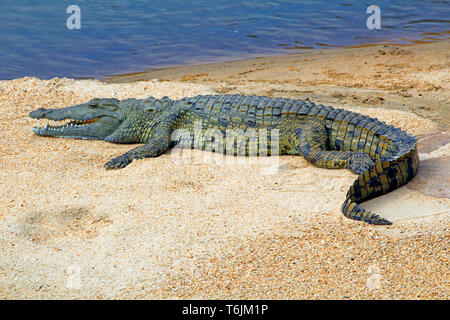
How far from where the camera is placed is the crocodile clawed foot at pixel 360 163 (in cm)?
474

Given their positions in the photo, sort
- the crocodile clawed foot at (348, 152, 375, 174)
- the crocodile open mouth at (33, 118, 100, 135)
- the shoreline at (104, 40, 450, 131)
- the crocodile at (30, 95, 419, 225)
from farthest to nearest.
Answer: the shoreline at (104, 40, 450, 131) < the crocodile open mouth at (33, 118, 100, 135) < the crocodile at (30, 95, 419, 225) < the crocodile clawed foot at (348, 152, 375, 174)

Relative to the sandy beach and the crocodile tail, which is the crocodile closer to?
the crocodile tail

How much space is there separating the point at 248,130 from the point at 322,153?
3.25ft

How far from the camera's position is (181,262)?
10.9 feet

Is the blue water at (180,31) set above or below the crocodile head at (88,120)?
above

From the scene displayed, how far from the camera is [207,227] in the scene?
377 centimetres

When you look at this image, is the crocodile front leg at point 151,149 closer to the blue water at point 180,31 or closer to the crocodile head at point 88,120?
the crocodile head at point 88,120

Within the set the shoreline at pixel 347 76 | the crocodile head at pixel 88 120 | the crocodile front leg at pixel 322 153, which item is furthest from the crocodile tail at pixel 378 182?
the crocodile head at pixel 88 120

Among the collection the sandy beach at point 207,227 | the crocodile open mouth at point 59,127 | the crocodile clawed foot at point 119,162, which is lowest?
the sandy beach at point 207,227

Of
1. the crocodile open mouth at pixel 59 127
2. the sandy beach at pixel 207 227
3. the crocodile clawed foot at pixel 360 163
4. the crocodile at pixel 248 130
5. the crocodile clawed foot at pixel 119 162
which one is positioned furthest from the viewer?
the crocodile open mouth at pixel 59 127

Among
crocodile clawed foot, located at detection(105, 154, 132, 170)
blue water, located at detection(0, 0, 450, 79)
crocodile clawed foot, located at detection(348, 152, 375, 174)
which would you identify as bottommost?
crocodile clawed foot, located at detection(105, 154, 132, 170)

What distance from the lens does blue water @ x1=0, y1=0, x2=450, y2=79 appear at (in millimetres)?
10922

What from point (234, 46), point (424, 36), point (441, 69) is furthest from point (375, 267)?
point (424, 36)

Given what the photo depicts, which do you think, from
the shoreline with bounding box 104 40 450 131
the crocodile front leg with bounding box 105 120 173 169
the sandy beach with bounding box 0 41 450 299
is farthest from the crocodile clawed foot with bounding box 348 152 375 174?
the crocodile front leg with bounding box 105 120 173 169
